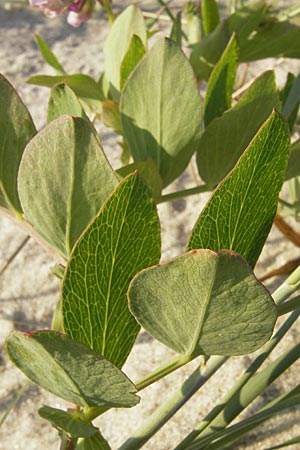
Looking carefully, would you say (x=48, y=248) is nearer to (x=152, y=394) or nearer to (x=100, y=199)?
(x=100, y=199)

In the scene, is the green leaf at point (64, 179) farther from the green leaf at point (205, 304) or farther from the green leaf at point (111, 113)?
the green leaf at point (111, 113)

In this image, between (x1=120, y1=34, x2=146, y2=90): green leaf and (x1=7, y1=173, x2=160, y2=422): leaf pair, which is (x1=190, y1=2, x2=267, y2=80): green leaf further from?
(x1=7, y1=173, x2=160, y2=422): leaf pair

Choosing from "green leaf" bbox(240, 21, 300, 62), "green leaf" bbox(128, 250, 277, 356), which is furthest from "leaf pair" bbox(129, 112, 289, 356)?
"green leaf" bbox(240, 21, 300, 62)

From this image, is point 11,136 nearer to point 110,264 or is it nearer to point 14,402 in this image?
point 110,264

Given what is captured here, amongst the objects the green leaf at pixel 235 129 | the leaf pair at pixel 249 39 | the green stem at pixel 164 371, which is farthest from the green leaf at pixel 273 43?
the green stem at pixel 164 371

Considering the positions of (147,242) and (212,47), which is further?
(212,47)

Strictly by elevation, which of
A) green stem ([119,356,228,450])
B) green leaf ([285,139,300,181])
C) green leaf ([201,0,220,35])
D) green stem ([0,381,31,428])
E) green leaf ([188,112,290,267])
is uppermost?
green leaf ([188,112,290,267])

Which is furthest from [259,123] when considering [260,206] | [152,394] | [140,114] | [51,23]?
[51,23]

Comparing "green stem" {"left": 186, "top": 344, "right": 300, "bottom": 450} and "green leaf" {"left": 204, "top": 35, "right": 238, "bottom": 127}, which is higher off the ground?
"green leaf" {"left": 204, "top": 35, "right": 238, "bottom": 127}

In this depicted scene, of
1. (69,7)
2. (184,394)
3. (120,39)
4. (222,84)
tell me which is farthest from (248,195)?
(69,7)
